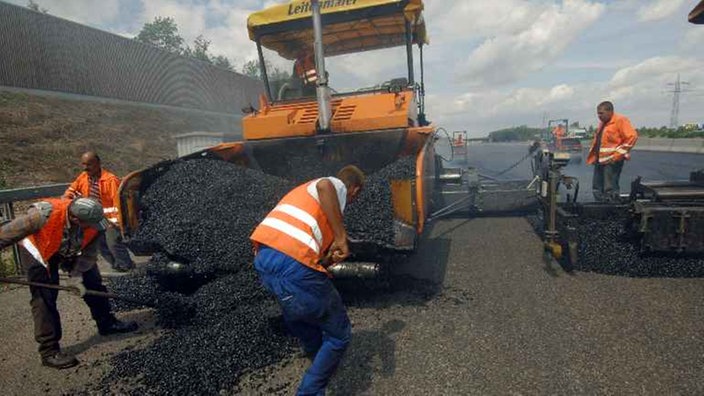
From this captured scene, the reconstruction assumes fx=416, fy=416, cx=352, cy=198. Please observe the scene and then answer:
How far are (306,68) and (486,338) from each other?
170 inches

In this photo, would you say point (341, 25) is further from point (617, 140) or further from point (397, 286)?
point (617, 140)

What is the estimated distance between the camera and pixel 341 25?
530cm

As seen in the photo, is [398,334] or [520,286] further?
[520,286]

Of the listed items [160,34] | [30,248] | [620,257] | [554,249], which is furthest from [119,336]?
[160,34]

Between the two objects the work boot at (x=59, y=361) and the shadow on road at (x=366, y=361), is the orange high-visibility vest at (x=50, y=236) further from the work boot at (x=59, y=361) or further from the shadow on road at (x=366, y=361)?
the shadow on road at (x=366, y=361)

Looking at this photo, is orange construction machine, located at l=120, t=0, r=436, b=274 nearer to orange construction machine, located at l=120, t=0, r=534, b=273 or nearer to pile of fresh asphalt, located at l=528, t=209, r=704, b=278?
orange construction machine, located at l=120, t=0, r=534, b=273

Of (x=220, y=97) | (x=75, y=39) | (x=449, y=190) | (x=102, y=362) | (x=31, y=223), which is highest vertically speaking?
(x=75, y=39)

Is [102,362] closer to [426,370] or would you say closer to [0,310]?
[0,310]

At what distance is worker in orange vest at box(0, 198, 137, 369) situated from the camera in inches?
119

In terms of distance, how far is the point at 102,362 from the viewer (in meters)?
3.19

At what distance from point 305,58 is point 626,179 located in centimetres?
924

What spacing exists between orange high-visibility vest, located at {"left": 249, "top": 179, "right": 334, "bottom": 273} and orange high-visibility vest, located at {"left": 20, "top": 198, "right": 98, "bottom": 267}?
189cm

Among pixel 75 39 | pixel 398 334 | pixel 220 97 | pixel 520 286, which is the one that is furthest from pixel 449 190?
pixel 220 97

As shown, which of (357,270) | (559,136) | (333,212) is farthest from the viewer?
(559,136)
